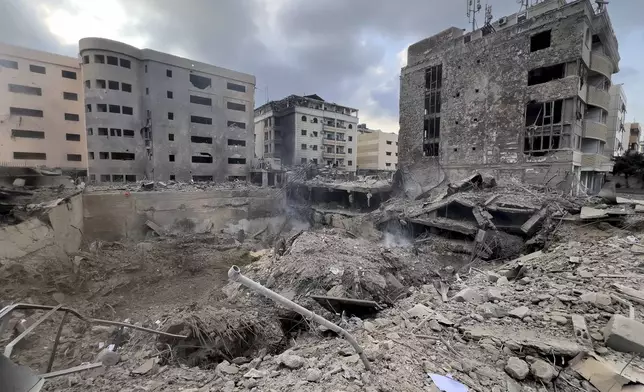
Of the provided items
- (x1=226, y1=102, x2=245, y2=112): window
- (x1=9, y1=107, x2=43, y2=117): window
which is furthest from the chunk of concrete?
(x1=9, y1=107, x2=43, y2=117): window

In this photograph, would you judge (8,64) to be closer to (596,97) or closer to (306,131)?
(306,131)

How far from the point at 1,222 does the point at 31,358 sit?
7.16m

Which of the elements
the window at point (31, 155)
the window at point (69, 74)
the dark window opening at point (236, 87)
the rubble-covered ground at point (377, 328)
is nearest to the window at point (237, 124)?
the dark window opening at point (236, 87)

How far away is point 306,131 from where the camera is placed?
41.6 metres

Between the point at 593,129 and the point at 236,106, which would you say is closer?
the point at 593,129

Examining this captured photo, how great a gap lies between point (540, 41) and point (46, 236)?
26.6m

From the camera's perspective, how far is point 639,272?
4699 mm

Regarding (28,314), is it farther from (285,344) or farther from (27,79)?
(27,79)

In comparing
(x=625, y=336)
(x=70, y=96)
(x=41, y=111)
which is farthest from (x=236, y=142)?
(x=625, y=336)

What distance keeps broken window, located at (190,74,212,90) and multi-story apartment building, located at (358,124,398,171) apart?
30462 millimetres

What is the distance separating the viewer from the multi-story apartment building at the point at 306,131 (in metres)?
41.1

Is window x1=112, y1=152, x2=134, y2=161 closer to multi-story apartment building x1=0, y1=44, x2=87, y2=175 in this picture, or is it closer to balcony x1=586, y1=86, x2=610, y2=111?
multi-story apartment building x1=0, y1=44, x2=87, y2=175

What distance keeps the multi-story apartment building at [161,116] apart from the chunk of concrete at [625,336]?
29791 mm

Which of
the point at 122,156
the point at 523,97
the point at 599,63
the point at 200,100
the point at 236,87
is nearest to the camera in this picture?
the point at 599,63
